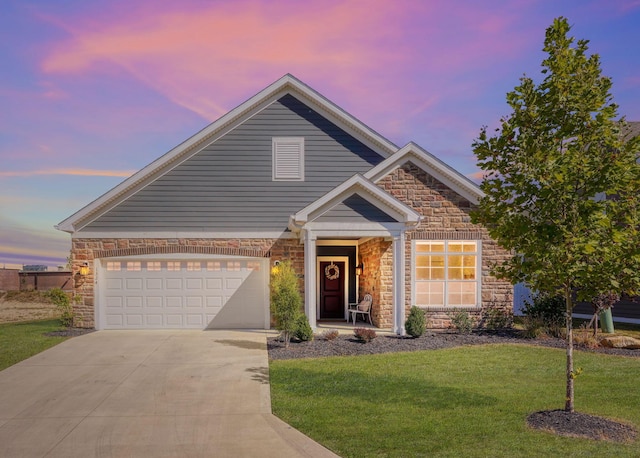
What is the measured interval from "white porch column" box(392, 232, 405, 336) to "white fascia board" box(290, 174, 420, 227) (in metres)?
0.66

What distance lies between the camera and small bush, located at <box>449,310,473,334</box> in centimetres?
1631

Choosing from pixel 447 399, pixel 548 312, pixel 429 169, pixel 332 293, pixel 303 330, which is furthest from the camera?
pixel 332 293

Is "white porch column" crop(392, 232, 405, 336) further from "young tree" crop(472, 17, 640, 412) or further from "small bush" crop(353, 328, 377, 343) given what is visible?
"young tree" crop(472, 17, 640, 412)

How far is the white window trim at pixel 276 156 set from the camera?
701 inches

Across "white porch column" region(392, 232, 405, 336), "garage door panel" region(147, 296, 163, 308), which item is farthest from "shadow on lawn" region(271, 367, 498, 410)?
"garage door panel" region(147, 296, 163, 308)

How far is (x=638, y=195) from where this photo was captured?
7672 millimetres

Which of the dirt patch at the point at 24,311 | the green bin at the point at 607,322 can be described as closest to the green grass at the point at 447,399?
the green bin at the point at 607,322

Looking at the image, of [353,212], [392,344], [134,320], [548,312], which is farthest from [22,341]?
[548,312]

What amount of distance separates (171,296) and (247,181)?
4464mm

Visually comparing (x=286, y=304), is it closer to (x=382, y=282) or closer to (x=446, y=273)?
(x=382, y=282)

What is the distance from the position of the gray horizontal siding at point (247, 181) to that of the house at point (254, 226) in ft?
0.11

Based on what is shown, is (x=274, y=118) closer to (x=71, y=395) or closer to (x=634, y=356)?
(x=71, y=395)

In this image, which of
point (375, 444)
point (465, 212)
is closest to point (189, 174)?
point (465, 212)

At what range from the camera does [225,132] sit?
1780 cm
